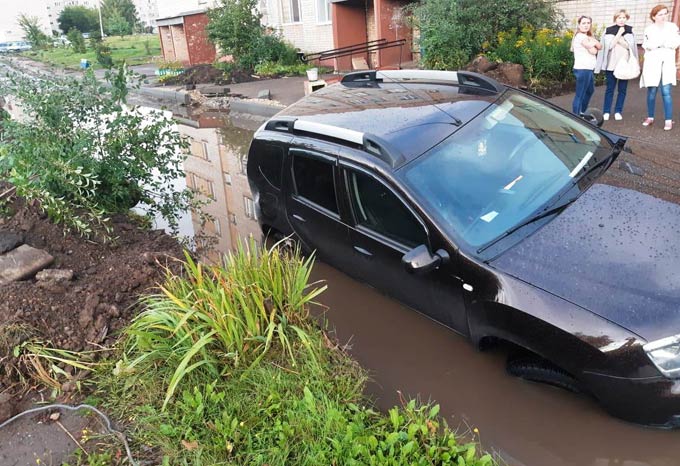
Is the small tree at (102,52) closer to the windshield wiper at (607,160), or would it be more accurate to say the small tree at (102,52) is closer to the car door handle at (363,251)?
the car door handle at (363,251)

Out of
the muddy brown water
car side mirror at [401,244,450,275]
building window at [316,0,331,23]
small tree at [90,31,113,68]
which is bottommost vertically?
the muddy brown water

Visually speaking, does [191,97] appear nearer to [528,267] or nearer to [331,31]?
[331,31]

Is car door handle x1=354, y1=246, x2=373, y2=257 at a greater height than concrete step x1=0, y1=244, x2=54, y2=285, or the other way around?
concrete step x1=0, y1=244, x2=54, y2=285

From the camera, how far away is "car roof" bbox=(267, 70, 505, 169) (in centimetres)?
399

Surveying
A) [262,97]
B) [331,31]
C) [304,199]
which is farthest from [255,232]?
[331,31]

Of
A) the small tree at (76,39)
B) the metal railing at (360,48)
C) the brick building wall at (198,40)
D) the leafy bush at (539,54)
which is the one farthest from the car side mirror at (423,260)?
the brick building wall at (198,40)

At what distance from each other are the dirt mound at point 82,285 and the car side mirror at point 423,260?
179cm

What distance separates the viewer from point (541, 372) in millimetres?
3322

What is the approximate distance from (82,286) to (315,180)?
1927 mm

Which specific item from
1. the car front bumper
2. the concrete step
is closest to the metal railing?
the concrete step

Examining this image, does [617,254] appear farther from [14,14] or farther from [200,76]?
[14,14]

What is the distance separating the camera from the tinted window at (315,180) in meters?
4.37

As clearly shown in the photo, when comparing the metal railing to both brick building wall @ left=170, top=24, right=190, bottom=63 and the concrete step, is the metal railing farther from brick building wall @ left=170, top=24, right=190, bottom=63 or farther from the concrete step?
the concrete step

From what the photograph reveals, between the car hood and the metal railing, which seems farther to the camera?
the metal railing
